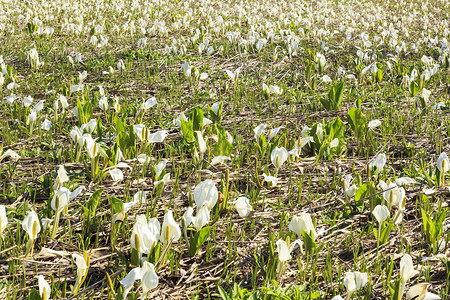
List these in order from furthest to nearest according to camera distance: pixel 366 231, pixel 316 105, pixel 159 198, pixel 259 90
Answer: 1. pixel 259 90
2. pixel 316 105
3. pixel 159 198
4. pixel 366 231

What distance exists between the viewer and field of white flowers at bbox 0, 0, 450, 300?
2014 mm

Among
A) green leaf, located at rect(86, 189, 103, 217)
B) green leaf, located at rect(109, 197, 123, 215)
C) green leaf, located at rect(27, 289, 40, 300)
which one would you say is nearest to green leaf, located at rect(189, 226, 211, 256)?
green leaf, located at rect(109, 197, 123, 215)

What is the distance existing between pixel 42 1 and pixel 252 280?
9674 millimetres

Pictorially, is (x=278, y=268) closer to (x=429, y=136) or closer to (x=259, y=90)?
(x=429, y=136)

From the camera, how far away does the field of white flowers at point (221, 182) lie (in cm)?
201

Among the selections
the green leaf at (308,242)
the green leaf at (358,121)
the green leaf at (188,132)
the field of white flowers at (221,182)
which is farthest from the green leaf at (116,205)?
the green leaf at (358,121)

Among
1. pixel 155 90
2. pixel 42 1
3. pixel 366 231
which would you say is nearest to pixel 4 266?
pixel 366 231

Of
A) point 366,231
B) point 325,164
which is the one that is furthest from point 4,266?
point 325,164

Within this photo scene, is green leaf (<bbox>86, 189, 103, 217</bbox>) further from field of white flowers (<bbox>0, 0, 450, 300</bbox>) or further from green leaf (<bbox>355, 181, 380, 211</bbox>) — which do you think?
green leaf (<bbox>355, 181, 380, 211</bbox>)

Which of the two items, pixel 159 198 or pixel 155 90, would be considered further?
pixel 155 90

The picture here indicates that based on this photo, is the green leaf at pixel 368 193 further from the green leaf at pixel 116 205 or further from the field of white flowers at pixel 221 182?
the green leaf at pixel 116 205

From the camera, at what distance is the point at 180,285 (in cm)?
206

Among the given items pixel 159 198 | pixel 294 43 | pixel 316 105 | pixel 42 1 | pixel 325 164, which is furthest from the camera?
pixel 42 1

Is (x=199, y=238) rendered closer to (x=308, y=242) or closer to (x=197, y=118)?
(x=308, y=242)
